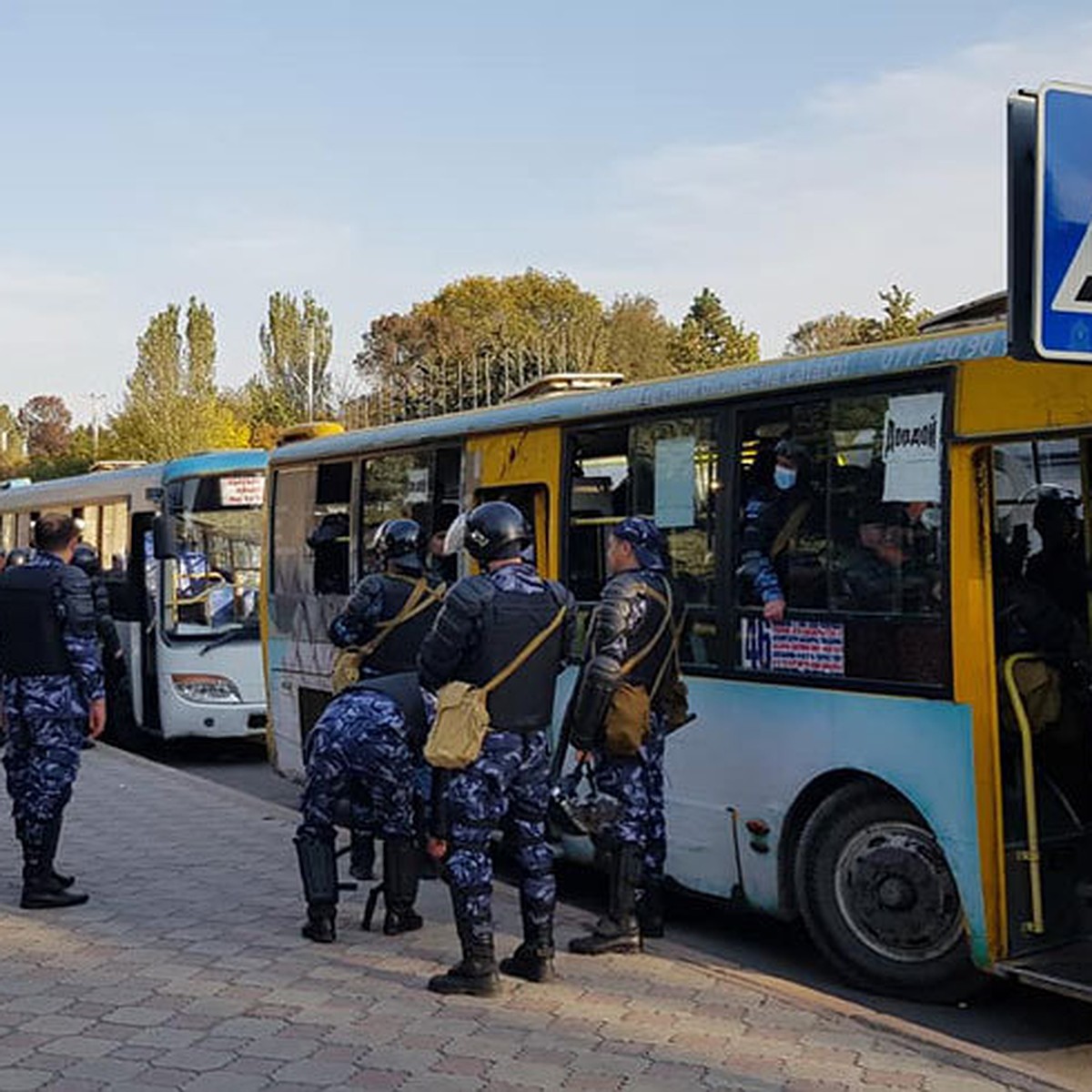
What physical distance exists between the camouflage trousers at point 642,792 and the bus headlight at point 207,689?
25.3 ft

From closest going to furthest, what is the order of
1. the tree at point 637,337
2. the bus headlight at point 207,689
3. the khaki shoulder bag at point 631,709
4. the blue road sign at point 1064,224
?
the blue road sign at point 1064,224 → the khaki shoulder bag at point 631,709 → the bus headlight at point 207,689 → the tree at point 637,337

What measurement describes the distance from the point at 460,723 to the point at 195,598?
8865 mm

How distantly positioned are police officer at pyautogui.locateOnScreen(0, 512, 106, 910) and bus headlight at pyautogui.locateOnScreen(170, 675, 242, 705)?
20.5ft

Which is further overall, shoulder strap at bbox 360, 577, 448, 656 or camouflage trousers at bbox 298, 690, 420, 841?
shoulder strap at bbox 360, 577, 448, 656

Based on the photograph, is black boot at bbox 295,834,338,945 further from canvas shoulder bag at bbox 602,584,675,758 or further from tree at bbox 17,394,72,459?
tree at bbox 17,394,72,459

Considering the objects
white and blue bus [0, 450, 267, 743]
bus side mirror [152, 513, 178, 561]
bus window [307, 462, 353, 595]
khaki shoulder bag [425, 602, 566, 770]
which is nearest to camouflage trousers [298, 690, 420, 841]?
khaki shoulder bag [425, 602, 566, 770]

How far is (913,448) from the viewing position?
6219 mm

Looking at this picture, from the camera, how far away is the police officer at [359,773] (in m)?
6.78

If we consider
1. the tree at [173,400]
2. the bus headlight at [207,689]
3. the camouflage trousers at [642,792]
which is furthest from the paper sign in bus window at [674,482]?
the tree at [173,400]

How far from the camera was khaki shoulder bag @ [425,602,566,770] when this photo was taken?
19.4 ft

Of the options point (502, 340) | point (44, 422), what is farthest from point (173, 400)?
point (44, 422)

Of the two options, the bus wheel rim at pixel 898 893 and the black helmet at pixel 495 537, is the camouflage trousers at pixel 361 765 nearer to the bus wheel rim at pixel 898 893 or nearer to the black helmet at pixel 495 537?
the black helmet at pixel 495 537

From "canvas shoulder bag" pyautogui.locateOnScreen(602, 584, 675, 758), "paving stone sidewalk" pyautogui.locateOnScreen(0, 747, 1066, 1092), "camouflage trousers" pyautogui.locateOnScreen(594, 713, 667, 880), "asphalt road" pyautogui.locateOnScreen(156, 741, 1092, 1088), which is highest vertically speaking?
"canvas shoulder bag" pyautogui.locateOnScreen(602, 584, 675, 758)

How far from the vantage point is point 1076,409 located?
18.1 feet
